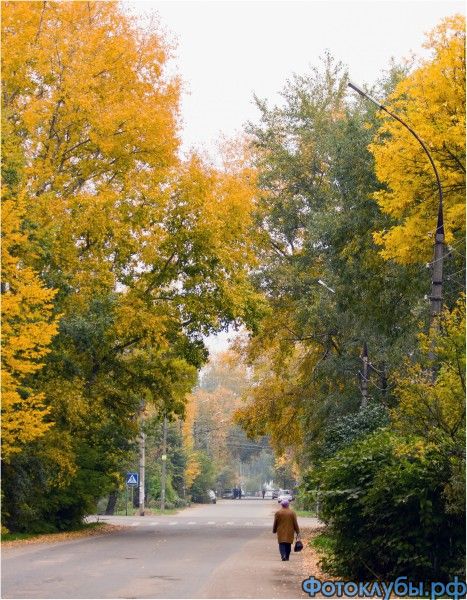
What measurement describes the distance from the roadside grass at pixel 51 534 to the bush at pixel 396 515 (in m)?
14.8

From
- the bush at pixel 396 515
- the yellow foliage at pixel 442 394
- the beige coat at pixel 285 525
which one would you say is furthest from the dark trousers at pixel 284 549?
the yellow foliage at pixel 442 394

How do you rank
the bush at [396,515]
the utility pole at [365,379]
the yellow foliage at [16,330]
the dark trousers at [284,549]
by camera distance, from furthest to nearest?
the utility pole at [365,379] → the yellow foliage at [16,330] → the dark trousers at [284,549] → the bush at [396,515]

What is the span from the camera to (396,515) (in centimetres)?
1609

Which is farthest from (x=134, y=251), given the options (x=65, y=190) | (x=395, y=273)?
(x=395, y=273)

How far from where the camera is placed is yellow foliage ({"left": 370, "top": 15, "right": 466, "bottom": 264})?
20.6 meters

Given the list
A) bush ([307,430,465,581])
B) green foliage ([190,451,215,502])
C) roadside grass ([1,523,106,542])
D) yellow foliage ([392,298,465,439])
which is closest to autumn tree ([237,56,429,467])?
roadside grass ([1,523,106,542])

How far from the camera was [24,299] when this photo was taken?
23.9 metres

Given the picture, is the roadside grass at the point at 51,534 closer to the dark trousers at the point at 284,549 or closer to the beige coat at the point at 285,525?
the dark trousers at the point at 284,549

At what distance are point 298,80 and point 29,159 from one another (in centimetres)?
1564

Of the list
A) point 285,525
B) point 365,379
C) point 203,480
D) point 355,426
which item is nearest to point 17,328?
point 285,525

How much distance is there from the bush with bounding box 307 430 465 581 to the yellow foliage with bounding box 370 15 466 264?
5.86 metres

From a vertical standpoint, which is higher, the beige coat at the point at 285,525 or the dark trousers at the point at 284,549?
the beige coat at the point at 285,525

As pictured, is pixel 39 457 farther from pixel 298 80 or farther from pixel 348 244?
pixel 298 80

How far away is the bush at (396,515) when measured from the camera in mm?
15438
